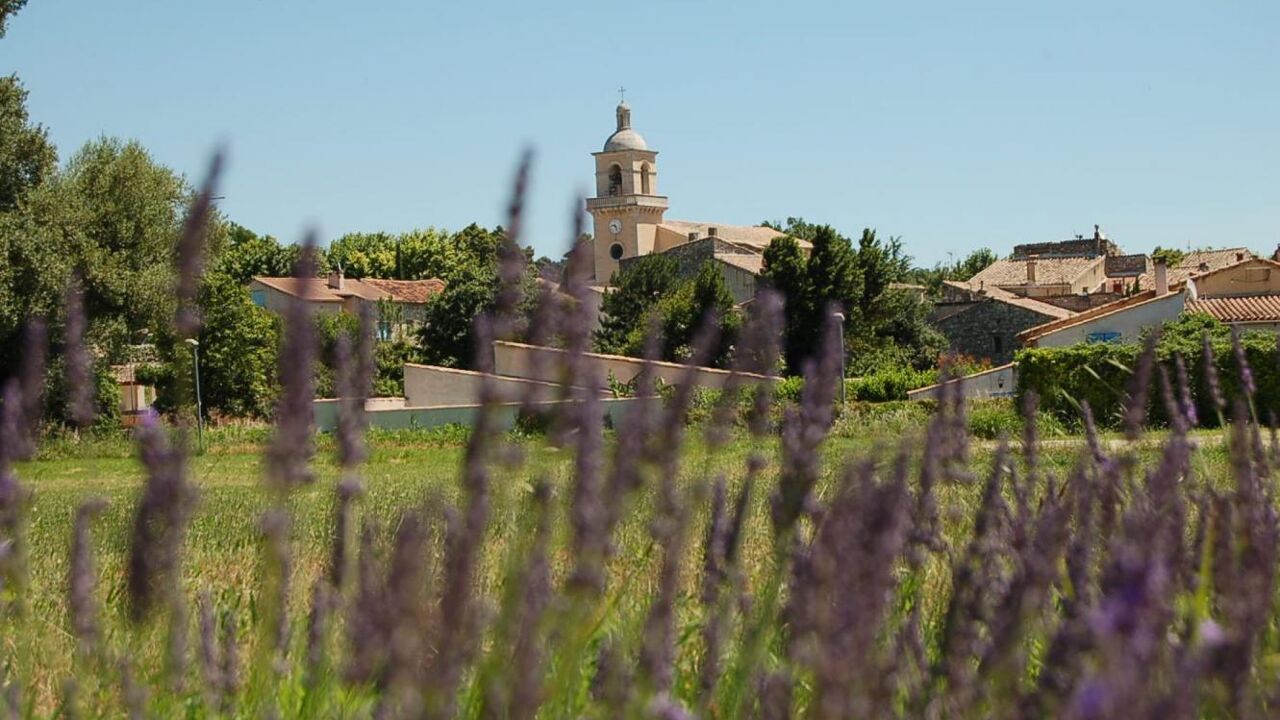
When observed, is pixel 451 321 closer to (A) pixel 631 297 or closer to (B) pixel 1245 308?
(A) pixel 631 297

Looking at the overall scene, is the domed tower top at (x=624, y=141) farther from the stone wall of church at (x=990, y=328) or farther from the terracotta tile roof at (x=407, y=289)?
the stone wall of church at (x=990, y=328)

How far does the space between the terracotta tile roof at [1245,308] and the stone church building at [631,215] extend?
34.1 m

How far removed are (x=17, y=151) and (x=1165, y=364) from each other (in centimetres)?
2305

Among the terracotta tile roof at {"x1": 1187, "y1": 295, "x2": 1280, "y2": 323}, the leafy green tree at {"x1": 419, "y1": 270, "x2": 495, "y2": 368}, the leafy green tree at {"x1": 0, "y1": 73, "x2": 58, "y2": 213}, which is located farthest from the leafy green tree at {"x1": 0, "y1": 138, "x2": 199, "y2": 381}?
the terracotta tile roof at {"x1": 1187, "y1": 295, "x2": 1280, "y2": 323}

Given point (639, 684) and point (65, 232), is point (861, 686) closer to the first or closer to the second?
point (639, 684)

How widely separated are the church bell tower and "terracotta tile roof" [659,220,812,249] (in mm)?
1391

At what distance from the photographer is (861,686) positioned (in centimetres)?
138

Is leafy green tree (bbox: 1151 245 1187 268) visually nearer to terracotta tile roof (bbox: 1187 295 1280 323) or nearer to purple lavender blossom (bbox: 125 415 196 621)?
terracotta tile roof (bbox: 1187 295 1280 323)

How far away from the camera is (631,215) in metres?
84.9

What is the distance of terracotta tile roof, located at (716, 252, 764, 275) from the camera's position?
2547 inches

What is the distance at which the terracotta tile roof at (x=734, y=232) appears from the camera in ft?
253

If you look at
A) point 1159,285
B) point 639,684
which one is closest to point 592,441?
point 639,684

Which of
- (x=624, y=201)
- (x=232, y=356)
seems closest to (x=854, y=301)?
(x=232, y=356)

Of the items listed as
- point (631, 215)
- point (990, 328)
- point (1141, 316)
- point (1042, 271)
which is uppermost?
point (631, 215)
